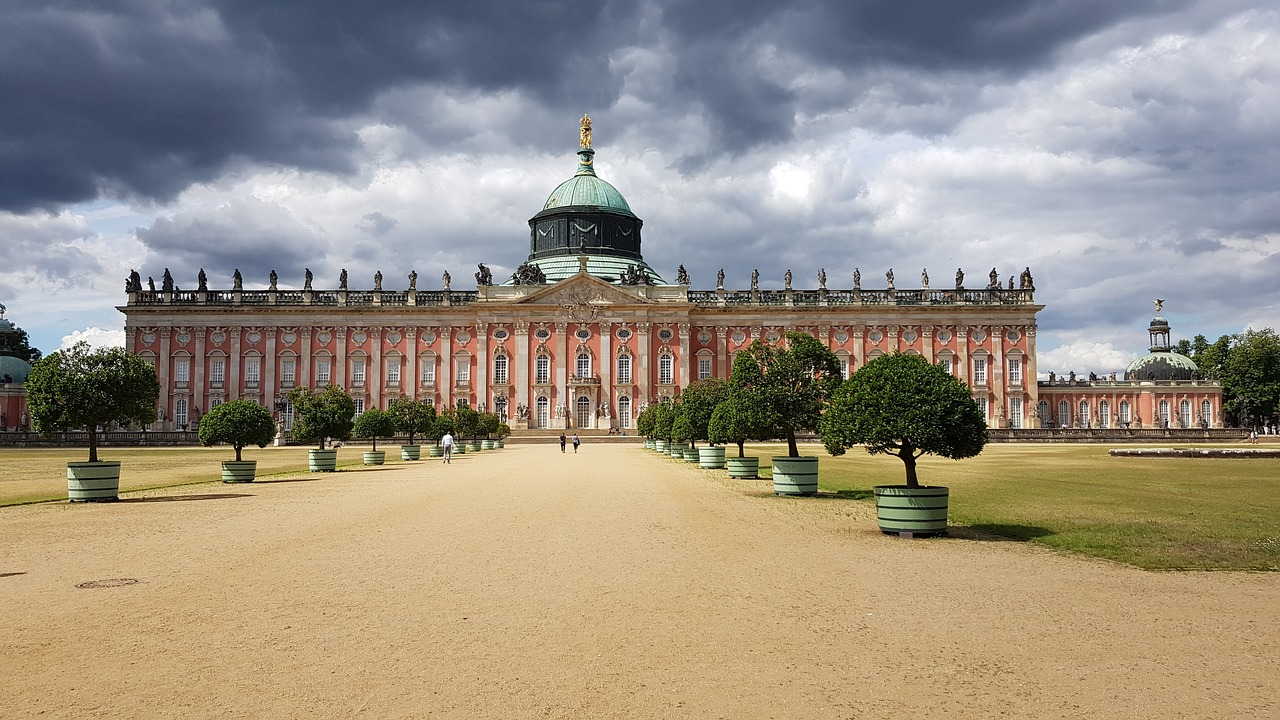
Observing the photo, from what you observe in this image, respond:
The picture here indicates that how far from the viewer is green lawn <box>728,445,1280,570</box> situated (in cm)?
1280

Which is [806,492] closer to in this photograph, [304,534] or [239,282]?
[304,534]

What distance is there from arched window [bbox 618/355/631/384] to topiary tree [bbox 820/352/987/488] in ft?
201

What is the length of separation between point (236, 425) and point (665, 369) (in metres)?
52.9

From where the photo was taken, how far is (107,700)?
6.15m

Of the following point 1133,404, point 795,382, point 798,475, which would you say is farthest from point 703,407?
point 1133,404

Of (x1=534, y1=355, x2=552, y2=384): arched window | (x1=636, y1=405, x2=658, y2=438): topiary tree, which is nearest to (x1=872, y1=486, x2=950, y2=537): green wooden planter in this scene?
(x1=636, y1=405, x2=658, y2=438): topiary tree

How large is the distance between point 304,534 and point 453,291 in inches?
2662

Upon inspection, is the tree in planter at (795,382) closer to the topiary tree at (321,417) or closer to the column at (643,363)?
the topiary tree at (321,417)

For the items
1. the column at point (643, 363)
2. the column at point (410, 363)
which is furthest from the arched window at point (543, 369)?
the column at point (410, 363)

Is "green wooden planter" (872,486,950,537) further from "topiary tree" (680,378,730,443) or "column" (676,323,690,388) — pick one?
"column" (676,323,690,388)

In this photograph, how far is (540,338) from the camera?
7800 cm

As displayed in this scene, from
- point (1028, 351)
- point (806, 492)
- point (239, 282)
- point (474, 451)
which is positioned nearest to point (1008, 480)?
point (806, 492)

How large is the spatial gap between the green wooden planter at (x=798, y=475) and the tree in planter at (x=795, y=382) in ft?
5.01

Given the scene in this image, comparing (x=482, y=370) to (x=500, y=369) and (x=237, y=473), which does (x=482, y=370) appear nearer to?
(x=500, y=369)
